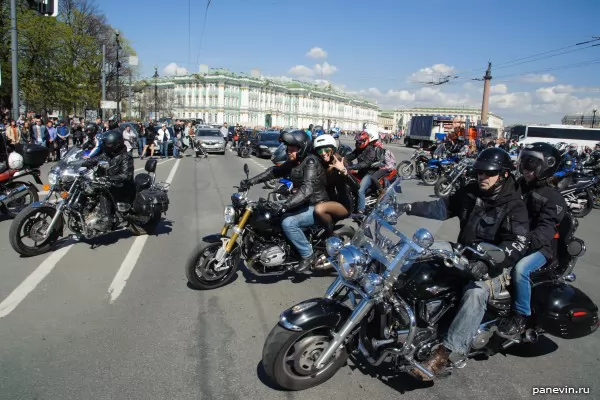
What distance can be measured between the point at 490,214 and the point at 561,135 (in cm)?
3770

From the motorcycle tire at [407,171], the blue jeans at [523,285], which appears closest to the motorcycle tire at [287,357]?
the blue jeans at [523,285]

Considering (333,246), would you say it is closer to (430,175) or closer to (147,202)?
(147,202)

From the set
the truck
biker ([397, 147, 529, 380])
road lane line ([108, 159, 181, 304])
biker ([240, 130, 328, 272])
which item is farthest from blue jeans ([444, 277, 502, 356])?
the truck

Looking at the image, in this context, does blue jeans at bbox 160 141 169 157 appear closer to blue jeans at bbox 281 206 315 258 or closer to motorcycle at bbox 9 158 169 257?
motorcycle at bbox 9 158 169 257

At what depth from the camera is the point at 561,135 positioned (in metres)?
34.8

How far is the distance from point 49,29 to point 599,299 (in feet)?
111

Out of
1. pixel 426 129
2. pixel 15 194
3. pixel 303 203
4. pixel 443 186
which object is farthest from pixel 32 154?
pixel 426 129

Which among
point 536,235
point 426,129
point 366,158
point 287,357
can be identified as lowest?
point 287,357

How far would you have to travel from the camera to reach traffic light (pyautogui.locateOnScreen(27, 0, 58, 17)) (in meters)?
9.50

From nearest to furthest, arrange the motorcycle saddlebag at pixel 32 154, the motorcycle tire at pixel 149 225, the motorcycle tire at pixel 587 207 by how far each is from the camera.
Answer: the motorcycle tire at pixel 149 225 < the motorcycle saddlebag at pixel 32 154 < the motorcycle tire at pixel 587 207

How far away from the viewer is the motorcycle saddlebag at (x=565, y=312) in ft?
10.5

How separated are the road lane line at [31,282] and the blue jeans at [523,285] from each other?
4.59 m

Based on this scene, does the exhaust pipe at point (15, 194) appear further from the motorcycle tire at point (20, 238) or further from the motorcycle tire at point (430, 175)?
the motorcycle tire at point (430, 175)

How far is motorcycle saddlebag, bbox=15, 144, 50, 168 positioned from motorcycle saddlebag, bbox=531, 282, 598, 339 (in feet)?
26.9
